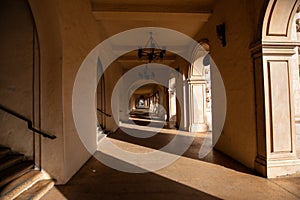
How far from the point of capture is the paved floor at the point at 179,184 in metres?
2.51

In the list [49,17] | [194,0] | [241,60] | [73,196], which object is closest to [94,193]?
[73,196]

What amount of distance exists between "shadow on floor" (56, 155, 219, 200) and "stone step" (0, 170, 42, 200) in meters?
0.33

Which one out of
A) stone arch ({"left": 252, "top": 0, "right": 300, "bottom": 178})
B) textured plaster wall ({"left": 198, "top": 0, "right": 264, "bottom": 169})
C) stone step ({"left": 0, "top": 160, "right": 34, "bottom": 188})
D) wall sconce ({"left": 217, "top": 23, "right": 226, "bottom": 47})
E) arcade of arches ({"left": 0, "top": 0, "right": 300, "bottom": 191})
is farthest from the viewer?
wall sconce ({"left": 217, "top": 23, "right": 226, "bottom": 47})

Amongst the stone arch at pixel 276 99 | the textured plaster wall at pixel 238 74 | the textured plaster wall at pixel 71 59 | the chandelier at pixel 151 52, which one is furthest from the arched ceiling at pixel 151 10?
the stone arch at pixel 276 99

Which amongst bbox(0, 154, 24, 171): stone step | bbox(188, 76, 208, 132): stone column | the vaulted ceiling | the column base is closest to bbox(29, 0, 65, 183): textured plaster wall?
bbox(0, 154, 24, 171): stone step

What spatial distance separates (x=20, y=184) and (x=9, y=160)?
0.48 m

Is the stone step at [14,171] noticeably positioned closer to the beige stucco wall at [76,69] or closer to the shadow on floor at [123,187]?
the beige stucco wall at [76,69]

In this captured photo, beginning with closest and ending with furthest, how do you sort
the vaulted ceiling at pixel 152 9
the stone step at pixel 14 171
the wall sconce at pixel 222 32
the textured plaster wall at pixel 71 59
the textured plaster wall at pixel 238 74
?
1. the stone step at pixel 14 171
2. the textured plaster wall at pixel 71 59
3. the textured plaster wall at pixel 238 74
4. the wall sconce at pixel 222 32
5. the vaulted ceiling at pixel 152 9

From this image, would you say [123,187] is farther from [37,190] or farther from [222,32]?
[222,32]

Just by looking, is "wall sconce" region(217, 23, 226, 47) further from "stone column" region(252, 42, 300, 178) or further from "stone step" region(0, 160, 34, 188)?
"stone step" region(0, 160, 34, 188)

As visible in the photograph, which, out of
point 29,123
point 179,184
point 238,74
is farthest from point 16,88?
point 238,74

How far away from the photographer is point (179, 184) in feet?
9.44

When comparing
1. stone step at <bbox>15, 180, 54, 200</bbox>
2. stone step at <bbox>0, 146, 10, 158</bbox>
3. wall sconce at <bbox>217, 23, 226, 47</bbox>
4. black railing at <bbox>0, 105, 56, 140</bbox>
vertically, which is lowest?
stone step at <bbox>15, 180, 54, 200</bbox>

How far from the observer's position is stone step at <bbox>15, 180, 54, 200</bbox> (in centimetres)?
236
